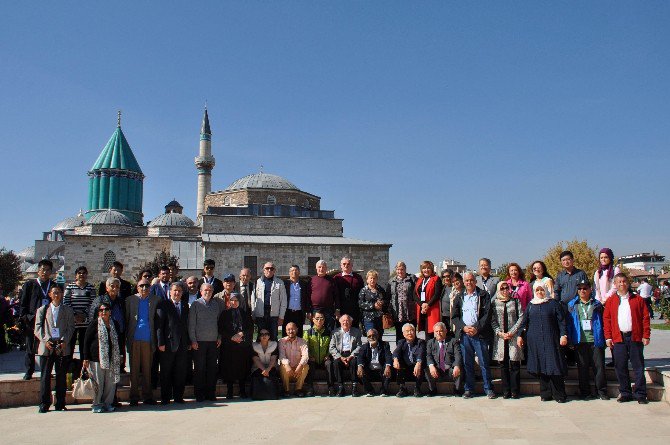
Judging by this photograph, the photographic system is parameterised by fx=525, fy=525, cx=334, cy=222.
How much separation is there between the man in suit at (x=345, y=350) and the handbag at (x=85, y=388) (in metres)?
2.84

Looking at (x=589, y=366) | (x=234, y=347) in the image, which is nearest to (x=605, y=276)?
(x=589, y=366)

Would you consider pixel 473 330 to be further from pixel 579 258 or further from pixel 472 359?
pixel 579 258

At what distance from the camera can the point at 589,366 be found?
245 inches

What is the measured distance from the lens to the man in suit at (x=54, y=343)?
19.7ft

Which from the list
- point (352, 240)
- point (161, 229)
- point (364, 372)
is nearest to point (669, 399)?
point (364, 372)

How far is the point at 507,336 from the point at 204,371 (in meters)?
3.74

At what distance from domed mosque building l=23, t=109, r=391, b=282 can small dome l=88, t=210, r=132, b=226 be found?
7cm

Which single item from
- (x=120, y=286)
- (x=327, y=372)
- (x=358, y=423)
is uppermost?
(x=120, y=286)

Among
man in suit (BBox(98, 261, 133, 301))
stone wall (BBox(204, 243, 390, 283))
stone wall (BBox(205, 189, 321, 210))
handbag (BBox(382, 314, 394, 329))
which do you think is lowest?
handbag (BBox(382, 314, 394, 329))

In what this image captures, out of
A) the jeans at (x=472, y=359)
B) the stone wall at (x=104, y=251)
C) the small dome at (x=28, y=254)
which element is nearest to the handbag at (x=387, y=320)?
the jeans at (x=472, y=359)

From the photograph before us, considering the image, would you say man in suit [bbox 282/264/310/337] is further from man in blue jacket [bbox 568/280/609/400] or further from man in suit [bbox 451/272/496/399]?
man in blue jacket [bbox 568/280/609/400]

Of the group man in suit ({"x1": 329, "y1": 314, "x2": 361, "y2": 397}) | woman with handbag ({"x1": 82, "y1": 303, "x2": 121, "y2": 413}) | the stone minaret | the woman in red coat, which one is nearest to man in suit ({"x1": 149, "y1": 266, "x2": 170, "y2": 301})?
woman with handbag ({"x1": 82, "y1": 303, "x2": 121, "y2": 413})

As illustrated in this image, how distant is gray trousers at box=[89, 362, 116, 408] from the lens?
6.00 metres

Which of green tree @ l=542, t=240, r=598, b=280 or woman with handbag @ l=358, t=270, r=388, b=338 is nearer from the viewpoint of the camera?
woman with handbag @ l=358, t=270, r=388, b=338
